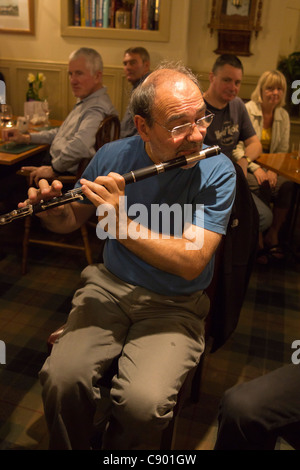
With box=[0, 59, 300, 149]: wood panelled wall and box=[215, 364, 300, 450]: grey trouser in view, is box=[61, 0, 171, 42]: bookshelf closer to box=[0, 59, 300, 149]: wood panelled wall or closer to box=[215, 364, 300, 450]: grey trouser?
box=[0, 59, 300, 149]: wood panelled wall

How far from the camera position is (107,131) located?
98.3 inches

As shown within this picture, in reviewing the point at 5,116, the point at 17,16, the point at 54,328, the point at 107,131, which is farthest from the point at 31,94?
the point at 54,328

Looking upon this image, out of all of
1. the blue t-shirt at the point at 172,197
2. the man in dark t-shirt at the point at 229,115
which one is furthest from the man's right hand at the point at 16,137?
the blue t-shirt at the point at 172,197

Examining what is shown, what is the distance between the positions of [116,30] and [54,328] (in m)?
2.71

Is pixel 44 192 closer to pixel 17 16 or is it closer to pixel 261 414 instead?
pixel 261 414

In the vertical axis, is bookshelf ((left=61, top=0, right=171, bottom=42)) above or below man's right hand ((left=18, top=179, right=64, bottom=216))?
above

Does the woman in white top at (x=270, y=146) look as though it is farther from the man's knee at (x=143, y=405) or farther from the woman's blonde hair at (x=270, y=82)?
the man's knee at (x=143, y=405)

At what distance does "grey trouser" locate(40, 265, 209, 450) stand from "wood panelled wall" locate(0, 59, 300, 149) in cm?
280

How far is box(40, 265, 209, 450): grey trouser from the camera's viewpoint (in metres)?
1.12

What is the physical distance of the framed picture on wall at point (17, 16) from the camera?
366 cm

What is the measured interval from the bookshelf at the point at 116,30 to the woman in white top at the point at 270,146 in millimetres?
1019

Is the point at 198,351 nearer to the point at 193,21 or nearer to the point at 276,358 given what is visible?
the point at 276,358


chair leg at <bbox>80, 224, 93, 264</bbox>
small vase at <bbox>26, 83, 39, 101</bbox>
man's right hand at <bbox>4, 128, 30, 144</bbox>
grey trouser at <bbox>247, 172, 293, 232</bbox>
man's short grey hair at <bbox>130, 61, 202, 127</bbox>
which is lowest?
chair leg at <bbox>80, 224, 93, 264</bbox>

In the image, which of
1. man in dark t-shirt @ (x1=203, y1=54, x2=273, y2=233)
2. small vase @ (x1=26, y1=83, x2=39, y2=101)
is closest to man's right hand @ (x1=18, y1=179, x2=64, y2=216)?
man in dark t-shirt @ (x1=203, y1=54, x2=273, y2=233)
